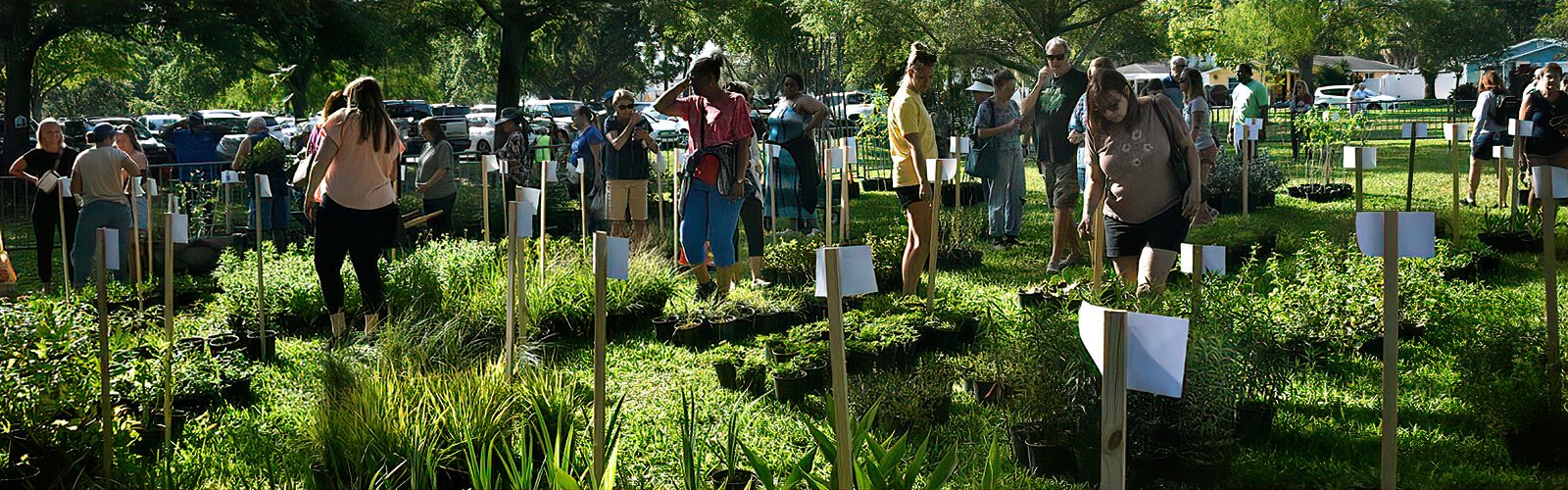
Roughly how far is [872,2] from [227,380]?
27.6 metres

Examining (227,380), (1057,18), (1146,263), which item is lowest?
(227,380)

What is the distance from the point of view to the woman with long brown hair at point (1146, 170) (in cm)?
617

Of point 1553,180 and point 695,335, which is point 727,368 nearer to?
point 695,335

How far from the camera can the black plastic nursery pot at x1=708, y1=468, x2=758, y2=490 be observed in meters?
4.12

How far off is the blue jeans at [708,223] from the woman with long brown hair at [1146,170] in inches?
91.6

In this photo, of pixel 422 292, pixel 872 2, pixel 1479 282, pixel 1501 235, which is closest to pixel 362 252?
pixel 422 292

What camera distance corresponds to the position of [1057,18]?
33406 millimetres

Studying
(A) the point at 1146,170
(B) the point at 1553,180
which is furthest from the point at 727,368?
(B) the point at 1553,180

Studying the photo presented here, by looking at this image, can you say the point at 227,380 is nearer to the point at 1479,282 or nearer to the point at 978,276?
the point at 978,276

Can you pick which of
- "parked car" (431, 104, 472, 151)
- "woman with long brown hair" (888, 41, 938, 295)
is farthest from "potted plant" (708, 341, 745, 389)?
"parked car" (431, 104, 472, 151)

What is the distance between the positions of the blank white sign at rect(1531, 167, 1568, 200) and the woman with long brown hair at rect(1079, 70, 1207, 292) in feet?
5.02

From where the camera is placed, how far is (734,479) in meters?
4.25

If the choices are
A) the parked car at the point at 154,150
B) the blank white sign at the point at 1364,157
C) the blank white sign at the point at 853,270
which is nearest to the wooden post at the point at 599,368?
the blank white sign at the point at 853,270

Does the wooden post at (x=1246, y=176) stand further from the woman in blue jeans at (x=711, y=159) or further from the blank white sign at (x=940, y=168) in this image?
the woman in blue jeans at (x=711, y=159)
